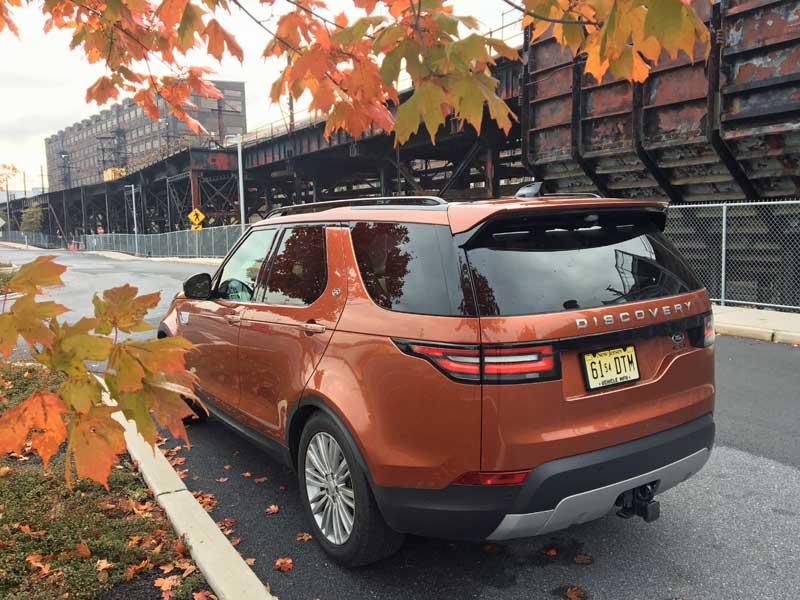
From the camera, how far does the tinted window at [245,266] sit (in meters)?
4.18

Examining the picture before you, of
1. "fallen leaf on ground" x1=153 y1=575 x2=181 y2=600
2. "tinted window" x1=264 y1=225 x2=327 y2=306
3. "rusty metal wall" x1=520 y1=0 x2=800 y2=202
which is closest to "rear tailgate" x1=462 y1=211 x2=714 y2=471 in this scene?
"tinted window" x1=264 y1=225 x2=327 y2=306

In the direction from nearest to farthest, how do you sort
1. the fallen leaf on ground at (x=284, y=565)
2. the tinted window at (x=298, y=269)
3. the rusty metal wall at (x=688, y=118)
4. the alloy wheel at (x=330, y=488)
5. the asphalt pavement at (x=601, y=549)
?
the asphalt pavement at (x=601, y=549)
the alloy wheel at (x=330, y=488)
the fallen leaf on ground at (x=284, y=565)
the tinted window at (x=298, y=269)
the rusty metal wall at (x=688, y=118)

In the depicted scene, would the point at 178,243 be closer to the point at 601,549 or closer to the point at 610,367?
the point at 601,549

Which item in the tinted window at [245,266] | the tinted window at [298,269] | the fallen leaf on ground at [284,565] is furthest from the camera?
the tinted window at [245,266]

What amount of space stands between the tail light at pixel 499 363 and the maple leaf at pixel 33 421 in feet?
4.61

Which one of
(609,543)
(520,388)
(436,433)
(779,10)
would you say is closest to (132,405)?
(436,433)

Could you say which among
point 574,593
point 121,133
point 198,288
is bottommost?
point 574,593

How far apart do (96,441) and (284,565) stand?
1.63 metres

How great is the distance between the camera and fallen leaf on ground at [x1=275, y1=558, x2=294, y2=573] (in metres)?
3.20

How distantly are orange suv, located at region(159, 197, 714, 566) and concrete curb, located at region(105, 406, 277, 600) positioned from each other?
1.53 ft

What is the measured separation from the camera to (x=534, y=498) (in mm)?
2539

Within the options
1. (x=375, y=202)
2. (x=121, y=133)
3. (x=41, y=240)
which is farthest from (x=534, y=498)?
(x=121, y=133)

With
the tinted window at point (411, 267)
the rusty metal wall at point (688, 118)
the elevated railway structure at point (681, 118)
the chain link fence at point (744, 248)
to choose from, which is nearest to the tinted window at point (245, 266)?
the tinted window at point (411, 267)

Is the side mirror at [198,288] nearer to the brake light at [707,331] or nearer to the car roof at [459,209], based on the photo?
the car roof at [459,209]
